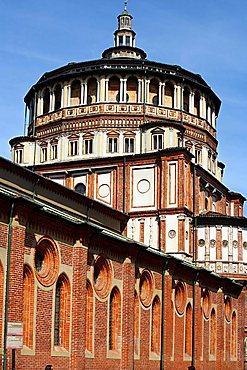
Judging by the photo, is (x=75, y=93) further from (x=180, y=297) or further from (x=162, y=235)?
(x=180, y=297)

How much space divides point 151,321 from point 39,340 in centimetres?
1176

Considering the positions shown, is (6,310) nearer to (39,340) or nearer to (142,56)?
(39,340)

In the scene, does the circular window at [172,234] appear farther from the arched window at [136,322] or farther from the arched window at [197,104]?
the arched window at [136,322]

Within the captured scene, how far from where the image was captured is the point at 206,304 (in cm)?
4744

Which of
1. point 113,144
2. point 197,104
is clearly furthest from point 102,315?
point 197,104

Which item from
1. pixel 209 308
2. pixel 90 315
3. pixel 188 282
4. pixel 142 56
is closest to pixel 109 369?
Result: pixel 90 315

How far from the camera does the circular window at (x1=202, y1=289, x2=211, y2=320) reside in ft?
154

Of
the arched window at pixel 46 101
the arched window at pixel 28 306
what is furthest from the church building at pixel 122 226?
the arched window at pixel 46 101

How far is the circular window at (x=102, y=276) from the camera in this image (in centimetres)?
3183

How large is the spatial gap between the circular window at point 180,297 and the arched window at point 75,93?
21308mm

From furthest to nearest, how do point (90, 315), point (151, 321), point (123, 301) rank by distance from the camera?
point (151, 321) → point (123, 301) → point (90, 315)

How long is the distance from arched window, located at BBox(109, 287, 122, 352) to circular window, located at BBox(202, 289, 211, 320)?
14.1m

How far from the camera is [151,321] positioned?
37.6m

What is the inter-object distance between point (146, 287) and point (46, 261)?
10.3 m
